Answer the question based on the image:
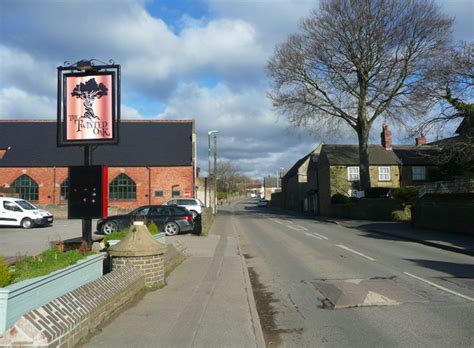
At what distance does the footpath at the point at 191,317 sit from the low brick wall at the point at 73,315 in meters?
0.19

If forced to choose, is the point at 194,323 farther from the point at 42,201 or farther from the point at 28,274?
the point at 42,201

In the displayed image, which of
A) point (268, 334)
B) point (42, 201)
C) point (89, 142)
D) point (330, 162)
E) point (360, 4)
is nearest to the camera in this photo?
point (268, 334)

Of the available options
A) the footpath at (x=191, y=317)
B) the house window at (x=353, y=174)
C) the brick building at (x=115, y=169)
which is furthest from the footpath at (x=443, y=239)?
the brick building at (x=115, y=169)

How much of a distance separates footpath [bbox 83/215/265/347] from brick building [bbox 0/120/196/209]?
4190 cm

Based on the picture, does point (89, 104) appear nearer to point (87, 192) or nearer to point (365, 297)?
point (87, 192)

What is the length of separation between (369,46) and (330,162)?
1464 centimetres

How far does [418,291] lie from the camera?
9.17 m

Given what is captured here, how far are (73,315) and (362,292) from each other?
568 cm

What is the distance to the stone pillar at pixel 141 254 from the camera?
338 inches

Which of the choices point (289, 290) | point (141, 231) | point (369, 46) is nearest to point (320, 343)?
point (289, 290)

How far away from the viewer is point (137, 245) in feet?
28.8

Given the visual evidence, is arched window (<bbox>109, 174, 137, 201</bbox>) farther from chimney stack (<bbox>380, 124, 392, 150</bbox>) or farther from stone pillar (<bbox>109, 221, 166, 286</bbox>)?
stone pillar (<bbox>109, 221, 166, 286</bbox>)

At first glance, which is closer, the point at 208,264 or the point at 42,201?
the point at 208,264

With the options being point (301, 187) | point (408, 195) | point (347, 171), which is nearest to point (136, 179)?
point (347, 171)
